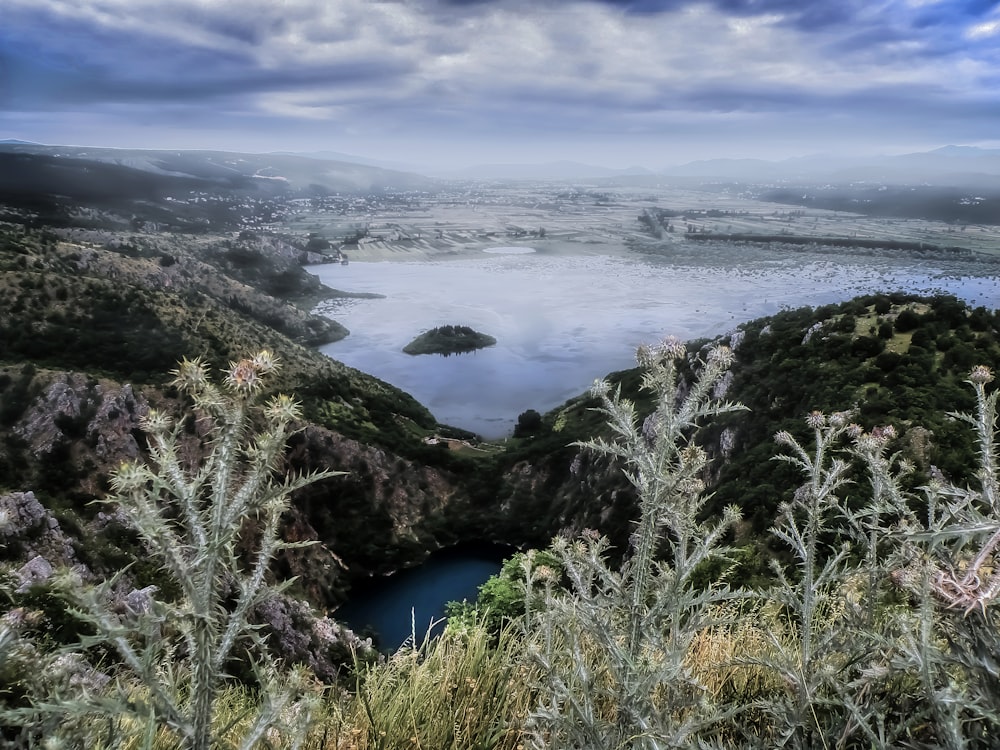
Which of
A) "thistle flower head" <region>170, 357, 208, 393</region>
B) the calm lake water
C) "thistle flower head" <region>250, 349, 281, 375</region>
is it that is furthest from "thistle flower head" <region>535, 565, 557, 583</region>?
the calm lake water

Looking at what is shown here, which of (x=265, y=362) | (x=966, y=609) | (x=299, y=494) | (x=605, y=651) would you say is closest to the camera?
(x=966, y=609)

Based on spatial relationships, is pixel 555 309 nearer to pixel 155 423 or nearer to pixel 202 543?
pixel 155 423

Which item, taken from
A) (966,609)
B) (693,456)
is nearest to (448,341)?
→ (693,456)

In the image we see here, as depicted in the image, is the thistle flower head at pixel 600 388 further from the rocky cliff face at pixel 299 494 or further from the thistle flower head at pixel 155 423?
the rocky cliff face at pixel 299 494

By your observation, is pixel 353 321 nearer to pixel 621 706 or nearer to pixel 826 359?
pixel 826 359

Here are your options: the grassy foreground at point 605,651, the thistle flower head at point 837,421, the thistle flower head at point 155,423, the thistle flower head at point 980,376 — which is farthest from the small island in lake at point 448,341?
the thistle flower head at point 155,423
